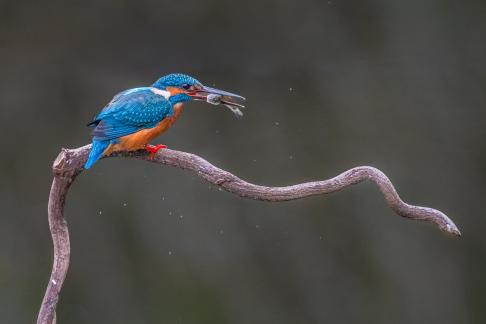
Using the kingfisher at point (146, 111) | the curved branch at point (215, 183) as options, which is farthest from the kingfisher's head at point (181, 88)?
the curved branch at point (215, 183)

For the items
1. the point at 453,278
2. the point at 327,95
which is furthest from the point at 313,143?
Answer: the point at 453,278

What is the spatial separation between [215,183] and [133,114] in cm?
32

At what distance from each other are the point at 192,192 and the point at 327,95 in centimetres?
74

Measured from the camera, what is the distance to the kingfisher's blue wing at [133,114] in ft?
7.73

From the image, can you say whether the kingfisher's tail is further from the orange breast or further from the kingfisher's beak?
the kingfisher's beak

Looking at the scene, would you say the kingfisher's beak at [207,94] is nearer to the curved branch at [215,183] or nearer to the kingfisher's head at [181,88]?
the kingfisher's head at [181,88]

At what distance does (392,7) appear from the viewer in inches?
146

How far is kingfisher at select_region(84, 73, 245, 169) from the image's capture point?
237cm

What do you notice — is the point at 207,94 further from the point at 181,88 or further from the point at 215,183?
the point at 215,183

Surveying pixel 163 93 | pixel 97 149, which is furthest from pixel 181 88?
pixel 97 149

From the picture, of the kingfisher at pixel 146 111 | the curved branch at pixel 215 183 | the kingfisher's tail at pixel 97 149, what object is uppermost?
the kingfisher at pixel 146 111

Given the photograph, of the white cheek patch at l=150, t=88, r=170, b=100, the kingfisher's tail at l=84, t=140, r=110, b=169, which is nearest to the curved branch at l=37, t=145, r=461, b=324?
the kingfisher's tail at l=84, t=140, r=110, b=169

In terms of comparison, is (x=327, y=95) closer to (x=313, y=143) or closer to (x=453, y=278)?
(x=313, y=143)

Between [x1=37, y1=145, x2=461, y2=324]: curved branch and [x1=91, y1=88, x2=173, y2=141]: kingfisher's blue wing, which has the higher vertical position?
[x1=91, y1=88, x2=173, y2=141]: kingfisher's blue wing
